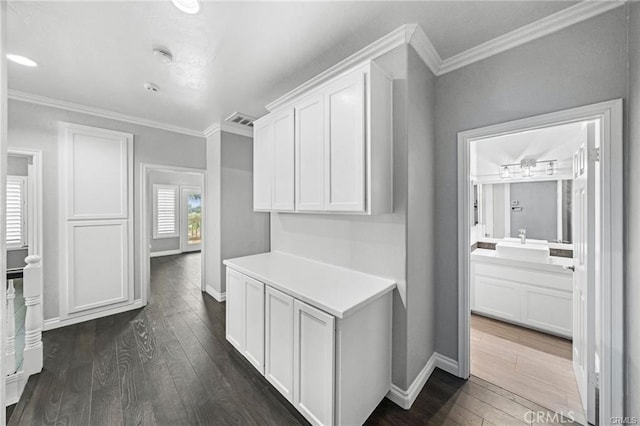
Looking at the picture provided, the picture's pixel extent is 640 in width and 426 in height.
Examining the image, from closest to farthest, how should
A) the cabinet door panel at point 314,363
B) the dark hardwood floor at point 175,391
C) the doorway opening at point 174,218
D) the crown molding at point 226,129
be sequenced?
the cabinet door panel at point 314,363 < the dark hardwood floor at point 175,391 < the crown molding at point 226,129 < the doorway opening at point 174,218

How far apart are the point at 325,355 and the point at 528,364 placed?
2.12m

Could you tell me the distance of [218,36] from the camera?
1790 millimetres

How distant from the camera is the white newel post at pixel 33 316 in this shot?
2057mm

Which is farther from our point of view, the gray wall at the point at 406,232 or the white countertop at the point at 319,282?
the gray wall at the point at 406,232

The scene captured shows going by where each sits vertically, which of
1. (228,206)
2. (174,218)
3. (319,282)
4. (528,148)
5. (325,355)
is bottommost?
(325,355)

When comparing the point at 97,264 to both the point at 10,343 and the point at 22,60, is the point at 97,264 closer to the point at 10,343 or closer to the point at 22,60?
the point at 10,343

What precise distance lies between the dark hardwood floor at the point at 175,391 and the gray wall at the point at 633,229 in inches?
24.8

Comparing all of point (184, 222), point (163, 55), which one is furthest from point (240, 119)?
point (184, 222)

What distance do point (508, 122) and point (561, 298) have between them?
216cm

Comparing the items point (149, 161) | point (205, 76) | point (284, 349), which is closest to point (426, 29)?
point (205, 76)

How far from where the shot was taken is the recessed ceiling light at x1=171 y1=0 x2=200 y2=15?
146cm

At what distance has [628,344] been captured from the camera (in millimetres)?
1382

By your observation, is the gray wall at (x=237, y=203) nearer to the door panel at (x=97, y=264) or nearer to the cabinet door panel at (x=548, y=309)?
the door panel at (x=97, y=264)

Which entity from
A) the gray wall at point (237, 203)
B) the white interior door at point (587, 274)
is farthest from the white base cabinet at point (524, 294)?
the gray wall at point (237, 203)
